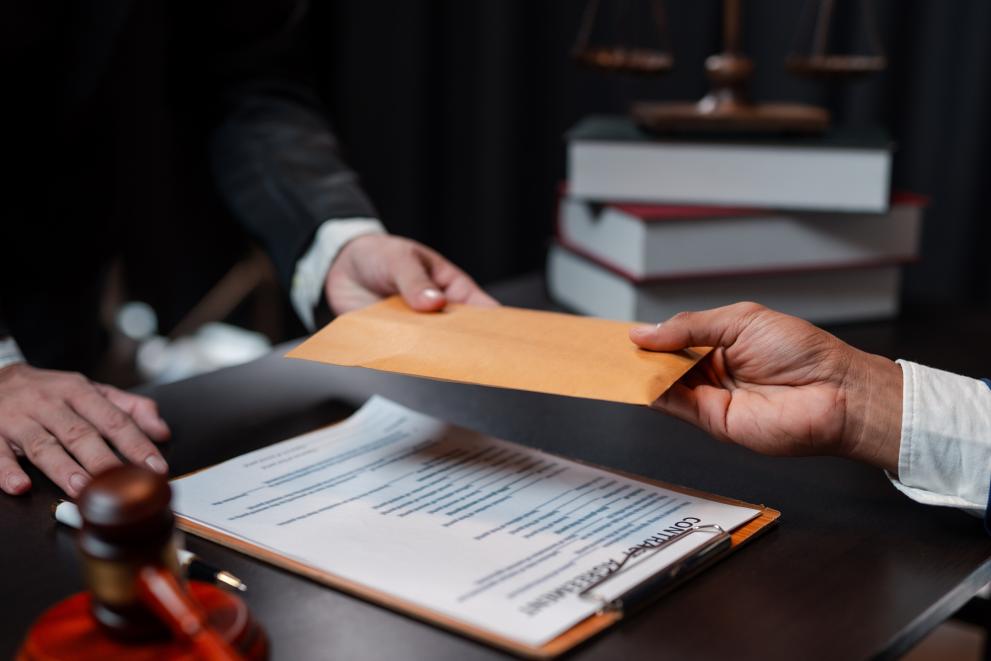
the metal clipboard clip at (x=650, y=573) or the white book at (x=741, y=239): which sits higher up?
the white book at (x=741, y=239)

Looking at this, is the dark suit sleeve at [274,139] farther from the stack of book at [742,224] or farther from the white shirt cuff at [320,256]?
the stack of book at [742,224]

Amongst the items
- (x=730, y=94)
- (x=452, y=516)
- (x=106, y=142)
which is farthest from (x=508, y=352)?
(x=106, y=142)

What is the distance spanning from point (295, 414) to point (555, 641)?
0.47m

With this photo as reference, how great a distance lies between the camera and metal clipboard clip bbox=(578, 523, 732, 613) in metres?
0.61

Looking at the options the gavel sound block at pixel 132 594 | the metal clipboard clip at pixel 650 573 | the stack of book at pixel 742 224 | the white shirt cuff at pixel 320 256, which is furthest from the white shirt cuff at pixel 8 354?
the stack of book at pixel 742 224

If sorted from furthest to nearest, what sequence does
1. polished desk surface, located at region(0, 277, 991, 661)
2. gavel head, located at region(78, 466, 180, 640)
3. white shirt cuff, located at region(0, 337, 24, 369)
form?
white shirt cuff, located at region(0, 337, 24, 369) < polished desk surface, located at region(0, 277, 991, 661) < gavel head, located at region(78, 466, 180, 640)

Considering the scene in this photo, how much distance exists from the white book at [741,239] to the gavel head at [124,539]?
0.85 m

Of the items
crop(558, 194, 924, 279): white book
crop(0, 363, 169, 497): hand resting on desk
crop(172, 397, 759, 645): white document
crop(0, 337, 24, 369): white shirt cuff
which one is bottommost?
crop(172, 397, 759, 645): white document

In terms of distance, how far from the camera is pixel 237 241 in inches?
102

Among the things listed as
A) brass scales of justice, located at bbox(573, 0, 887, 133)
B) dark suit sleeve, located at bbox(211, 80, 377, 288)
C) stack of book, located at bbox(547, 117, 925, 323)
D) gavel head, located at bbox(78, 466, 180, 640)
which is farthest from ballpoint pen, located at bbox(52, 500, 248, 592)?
brass scales of justice, located at bbox(573, 0, 887, 133)

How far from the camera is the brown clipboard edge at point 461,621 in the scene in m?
0.58

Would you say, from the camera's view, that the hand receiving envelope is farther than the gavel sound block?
Yes

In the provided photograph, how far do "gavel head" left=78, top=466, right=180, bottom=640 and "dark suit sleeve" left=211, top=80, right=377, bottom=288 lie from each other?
74cm

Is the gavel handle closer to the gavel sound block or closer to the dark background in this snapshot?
the gavel sound block
